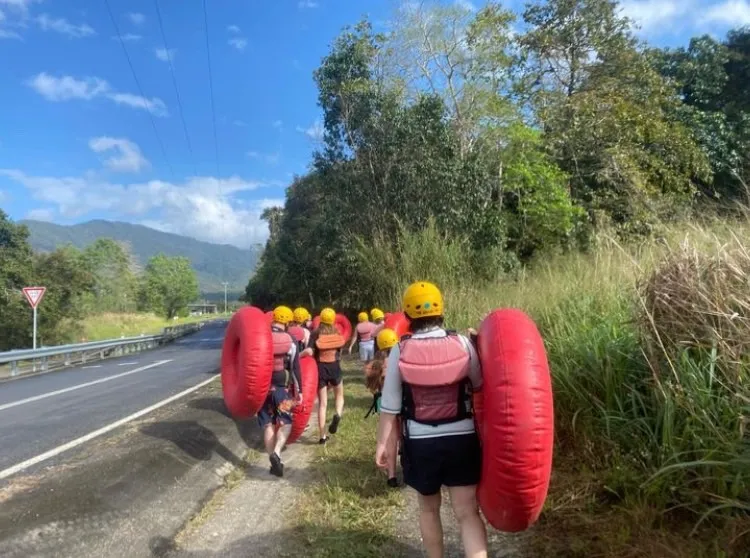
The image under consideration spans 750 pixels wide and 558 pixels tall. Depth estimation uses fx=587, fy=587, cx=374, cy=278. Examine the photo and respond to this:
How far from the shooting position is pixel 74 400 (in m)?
11.7

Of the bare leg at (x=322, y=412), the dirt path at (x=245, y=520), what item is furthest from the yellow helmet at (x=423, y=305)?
the bare leg at (x=322, y=412)

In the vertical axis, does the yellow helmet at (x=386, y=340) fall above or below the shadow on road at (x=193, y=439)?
above

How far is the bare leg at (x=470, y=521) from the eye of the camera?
3338mm

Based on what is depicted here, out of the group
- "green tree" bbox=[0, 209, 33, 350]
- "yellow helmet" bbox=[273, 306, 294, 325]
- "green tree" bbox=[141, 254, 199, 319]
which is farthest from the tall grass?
"green tree" bbox=[141, 254, 199, 319]

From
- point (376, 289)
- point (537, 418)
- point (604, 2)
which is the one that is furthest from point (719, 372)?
point (604, 2)

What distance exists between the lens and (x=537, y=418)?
2.91m

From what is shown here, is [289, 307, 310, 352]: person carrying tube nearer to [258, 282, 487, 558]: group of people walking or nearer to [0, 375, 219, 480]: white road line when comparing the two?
[0, 375, 219, 480]: white road line

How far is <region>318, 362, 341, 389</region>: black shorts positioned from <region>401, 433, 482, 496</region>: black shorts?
17.9ft

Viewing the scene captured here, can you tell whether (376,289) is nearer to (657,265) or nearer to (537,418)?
(657,265)

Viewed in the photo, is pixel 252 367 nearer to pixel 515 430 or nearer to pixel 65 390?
pixel 515 430

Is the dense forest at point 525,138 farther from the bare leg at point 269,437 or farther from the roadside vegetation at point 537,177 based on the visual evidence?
the bare leg at point 269,437

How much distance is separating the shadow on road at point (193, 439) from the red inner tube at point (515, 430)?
464 cm

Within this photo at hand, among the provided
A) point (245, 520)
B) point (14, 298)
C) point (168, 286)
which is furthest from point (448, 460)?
point (168, 286)

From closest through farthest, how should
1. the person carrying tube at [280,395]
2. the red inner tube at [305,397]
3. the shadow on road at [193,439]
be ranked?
the person carrying tube at [280,395] → the shadow on road at [193,439] → the red inner tube at [305,397]
